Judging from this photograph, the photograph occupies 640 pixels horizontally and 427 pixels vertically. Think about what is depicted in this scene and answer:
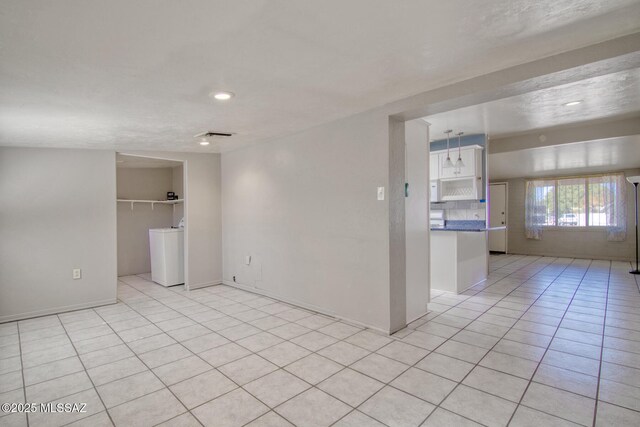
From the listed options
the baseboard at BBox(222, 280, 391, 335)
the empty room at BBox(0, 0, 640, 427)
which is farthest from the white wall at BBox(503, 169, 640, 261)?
the baseboard at BBox(222, 280, 391, 335)

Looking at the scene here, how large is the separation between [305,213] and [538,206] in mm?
7925

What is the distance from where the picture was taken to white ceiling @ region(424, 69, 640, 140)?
3082mm

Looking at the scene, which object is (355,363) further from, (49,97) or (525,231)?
(525,231)

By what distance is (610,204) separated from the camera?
7.94 m

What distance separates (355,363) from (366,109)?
232 cm

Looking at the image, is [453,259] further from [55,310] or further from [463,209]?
[55,310]

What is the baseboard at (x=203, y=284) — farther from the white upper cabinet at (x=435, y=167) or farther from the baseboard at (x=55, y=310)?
the white upper cabinet at (x=435, y=167)

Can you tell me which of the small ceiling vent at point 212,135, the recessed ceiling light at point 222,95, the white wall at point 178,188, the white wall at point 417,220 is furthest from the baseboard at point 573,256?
the recessed ceiling light at point 222,95

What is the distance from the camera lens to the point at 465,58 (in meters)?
2.12

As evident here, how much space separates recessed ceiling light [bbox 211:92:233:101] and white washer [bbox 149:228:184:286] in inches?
132

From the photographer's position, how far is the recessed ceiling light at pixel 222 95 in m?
2.62

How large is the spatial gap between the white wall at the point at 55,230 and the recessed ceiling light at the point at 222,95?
2723 millimetres

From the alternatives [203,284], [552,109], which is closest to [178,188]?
[203,284]

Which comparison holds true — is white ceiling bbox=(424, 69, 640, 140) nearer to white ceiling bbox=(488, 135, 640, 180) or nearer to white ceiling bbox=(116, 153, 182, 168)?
white ceiling bbox=(488, 135, 640, 180)
